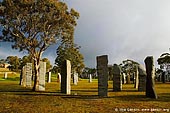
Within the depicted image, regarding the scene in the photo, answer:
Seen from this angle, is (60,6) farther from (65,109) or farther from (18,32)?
(65,109)

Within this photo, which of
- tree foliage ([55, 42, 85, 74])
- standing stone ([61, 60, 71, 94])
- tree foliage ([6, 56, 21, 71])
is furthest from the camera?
tree foliage ([6, 56, 21, 71])

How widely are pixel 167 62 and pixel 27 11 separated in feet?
197

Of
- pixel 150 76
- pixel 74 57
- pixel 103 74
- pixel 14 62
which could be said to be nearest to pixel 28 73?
pixel 103 74

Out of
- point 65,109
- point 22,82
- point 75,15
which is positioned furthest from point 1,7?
point 65,109

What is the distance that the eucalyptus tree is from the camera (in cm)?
2891

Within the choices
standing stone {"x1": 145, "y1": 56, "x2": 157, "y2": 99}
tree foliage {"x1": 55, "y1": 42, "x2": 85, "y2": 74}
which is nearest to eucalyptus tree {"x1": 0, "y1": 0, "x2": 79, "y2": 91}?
standing stone {"x1": 145, "y1": 56, "x2": 157, "y2": 99}

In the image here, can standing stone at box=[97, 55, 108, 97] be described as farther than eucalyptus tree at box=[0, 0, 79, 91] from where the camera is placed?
No

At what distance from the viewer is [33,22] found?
1176 inches

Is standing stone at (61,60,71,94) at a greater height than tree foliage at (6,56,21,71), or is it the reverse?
tree foliage at (6,56,21,71)

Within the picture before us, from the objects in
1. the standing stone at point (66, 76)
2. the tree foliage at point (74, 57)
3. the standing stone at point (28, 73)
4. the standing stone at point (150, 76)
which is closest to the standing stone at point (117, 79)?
the standing stone at point (66, 76)

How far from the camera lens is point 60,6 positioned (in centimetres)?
3017

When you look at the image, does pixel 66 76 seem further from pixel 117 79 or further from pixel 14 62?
pixel 14 62

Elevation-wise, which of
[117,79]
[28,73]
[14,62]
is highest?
[14,62]

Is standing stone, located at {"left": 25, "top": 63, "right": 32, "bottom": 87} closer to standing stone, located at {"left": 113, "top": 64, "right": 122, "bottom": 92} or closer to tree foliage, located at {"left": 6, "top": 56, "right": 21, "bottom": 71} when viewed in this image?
standing stone, located at {"left": 113, "top": 64, "right": 122, "bottom": 92}
